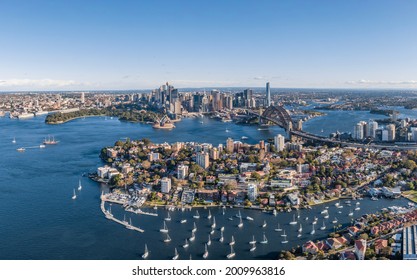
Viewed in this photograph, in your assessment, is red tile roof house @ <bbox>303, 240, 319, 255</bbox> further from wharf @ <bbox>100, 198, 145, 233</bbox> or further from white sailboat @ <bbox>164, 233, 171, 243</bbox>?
wharf @ <bbox>100, 198, 145, 233</bbox>

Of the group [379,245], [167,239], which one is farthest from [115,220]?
[379,245]

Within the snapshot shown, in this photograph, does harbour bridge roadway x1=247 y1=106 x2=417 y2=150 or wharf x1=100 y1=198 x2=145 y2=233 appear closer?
wharf x1=100 y1=198 x2=145 y2=233

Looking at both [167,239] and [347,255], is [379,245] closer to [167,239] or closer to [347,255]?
[347,255]

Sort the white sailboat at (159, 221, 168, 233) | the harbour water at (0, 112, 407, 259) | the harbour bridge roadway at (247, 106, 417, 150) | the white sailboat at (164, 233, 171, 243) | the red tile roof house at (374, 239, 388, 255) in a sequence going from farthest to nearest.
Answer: the harbour bridge roadway at (247, 106, 417, 150) → the white sailboat at (159, 221, 168, 233) → the white sailboat at (164, 233, 171, 243) → the harbour water at (0, 112, 407, 259) → the red tile roof house at (374, 239, 388, 255)

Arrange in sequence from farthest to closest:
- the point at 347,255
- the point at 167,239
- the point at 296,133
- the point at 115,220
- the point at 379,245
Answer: the point at 296,133 < the point at 115,220 < the point at 167,239 < the point at 379,245 < the point at 347,255

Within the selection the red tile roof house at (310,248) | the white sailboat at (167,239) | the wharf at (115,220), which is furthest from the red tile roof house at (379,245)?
the wharf at (115,220)

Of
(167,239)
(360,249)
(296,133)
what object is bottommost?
(167,239)

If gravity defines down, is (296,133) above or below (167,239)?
above

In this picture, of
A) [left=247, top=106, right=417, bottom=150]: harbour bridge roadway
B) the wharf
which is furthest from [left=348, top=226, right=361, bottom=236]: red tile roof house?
[left=247, top=106, right=417, bottom=150]: harbour bridge roadway

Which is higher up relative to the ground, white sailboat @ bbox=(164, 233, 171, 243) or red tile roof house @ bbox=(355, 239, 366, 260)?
red tile roof house @ bbox=(355, 239, 366, 260)

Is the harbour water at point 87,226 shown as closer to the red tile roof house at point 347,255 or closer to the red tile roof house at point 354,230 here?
the red tile roof house at point 354,230

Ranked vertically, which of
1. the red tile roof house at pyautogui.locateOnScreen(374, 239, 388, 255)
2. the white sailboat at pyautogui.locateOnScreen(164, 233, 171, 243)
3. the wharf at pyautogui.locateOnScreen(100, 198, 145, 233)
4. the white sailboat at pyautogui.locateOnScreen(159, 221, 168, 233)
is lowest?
the white sailboat at pyautogui.locateOnScreen(164, 233, 171, 243)
